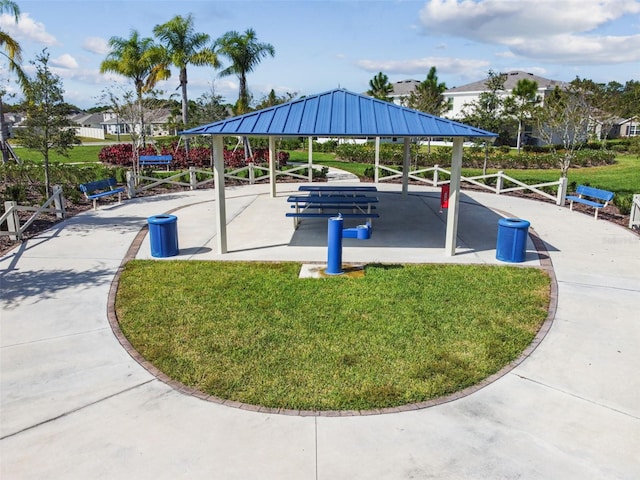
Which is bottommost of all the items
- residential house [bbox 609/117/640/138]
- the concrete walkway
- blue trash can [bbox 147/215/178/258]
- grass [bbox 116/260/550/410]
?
the concrete walkway

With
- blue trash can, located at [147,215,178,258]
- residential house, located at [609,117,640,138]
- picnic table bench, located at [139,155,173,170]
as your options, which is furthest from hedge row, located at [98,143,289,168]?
residential house, located at [609,117,640,138]

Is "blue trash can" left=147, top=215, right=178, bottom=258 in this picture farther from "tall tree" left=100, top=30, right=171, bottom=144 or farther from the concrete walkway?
"tall tree" left=100, top=30, right=171, bottom=144

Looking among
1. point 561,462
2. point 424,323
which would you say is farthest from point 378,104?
point 561,462

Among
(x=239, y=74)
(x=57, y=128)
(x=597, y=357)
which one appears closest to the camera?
(x=597, y=357)

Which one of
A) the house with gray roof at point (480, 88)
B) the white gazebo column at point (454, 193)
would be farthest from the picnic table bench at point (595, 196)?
the house with gray roof at point (480, 88)

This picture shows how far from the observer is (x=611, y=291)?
863 centimetres

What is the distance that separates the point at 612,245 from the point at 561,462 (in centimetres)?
891

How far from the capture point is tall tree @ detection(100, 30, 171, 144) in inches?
1351

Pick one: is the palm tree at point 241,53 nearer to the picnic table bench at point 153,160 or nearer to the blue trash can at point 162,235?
the picnic table bench at point 153,160

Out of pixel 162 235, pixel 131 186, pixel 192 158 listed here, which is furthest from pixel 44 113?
pixel 192 158

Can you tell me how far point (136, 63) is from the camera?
34938 millimetres

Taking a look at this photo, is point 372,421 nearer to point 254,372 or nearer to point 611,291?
point 254,372

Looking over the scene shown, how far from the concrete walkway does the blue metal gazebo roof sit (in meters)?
3.61

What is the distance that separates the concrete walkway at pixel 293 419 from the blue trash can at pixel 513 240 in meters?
1.27
